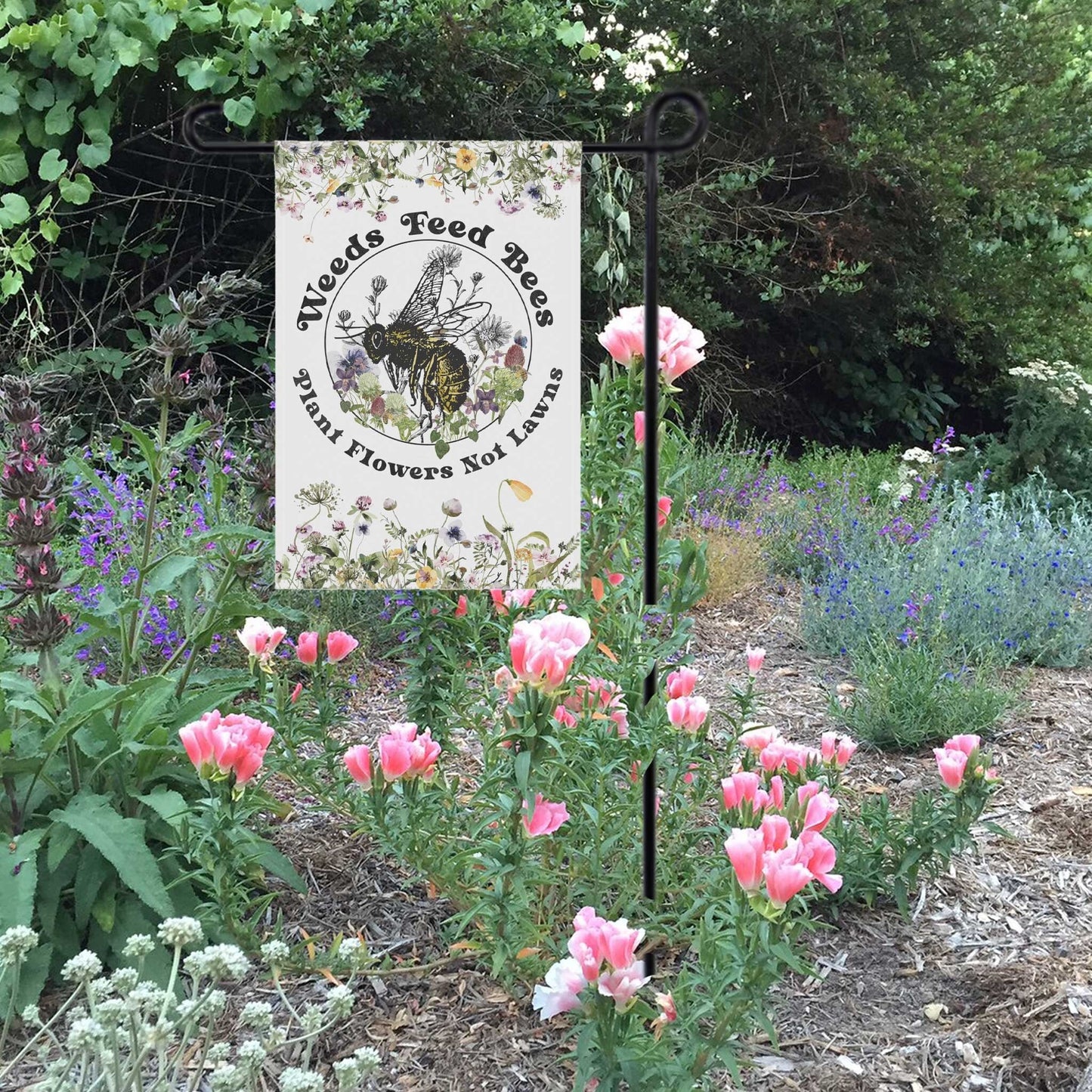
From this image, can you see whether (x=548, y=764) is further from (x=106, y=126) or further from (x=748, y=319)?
(x=748, y=319)

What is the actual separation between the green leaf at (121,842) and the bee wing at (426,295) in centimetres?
98

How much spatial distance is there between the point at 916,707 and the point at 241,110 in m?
Result: 3.90

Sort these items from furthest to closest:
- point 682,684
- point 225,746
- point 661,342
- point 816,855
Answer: point 682,684 < point 661,342 < point 225,746 < point 816,855

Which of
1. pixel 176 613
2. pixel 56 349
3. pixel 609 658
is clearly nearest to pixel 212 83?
pixel 56 349

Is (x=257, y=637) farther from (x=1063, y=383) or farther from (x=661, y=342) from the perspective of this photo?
(x=1063, y=383)

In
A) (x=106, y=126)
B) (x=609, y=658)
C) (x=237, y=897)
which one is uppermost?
(x=106, y=126)

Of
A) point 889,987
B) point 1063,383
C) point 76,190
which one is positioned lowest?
point 889,987

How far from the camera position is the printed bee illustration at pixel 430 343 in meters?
1.81

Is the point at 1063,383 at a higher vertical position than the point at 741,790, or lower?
higher

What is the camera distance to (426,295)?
1813 millimetres

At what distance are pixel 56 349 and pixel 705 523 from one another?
3.41 metres

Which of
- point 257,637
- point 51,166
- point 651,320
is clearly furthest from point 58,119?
point 651,320

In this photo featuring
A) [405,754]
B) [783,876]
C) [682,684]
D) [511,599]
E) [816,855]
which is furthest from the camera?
[511,599]

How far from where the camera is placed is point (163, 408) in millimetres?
2078
